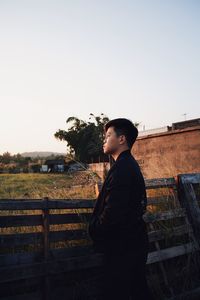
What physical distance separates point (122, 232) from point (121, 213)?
233mm

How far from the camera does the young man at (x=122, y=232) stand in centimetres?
247

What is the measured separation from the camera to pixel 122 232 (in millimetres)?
2566

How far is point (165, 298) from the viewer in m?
4.09

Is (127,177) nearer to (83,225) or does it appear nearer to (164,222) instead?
(83,225)

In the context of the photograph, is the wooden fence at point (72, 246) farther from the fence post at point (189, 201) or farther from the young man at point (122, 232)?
the young man at point (122, 232)

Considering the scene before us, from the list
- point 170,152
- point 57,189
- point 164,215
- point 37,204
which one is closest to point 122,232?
point 37,204

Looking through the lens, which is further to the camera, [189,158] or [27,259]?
[189,158]

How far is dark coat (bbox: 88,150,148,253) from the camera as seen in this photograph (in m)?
2.45

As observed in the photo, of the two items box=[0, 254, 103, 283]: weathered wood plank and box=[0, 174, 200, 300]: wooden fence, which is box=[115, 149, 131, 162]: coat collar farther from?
box=[0, 254, 103, 283]: weathered wood plank

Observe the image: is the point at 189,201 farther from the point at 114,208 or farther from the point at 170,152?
the point at 170,152

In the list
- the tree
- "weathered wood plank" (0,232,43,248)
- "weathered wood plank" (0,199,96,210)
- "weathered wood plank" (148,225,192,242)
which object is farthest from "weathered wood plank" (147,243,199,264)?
the tree

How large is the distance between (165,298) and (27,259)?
1.99 m

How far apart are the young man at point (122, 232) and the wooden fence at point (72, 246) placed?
1081 millimetres

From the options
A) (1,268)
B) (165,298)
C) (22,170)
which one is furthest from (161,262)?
(22,170)
